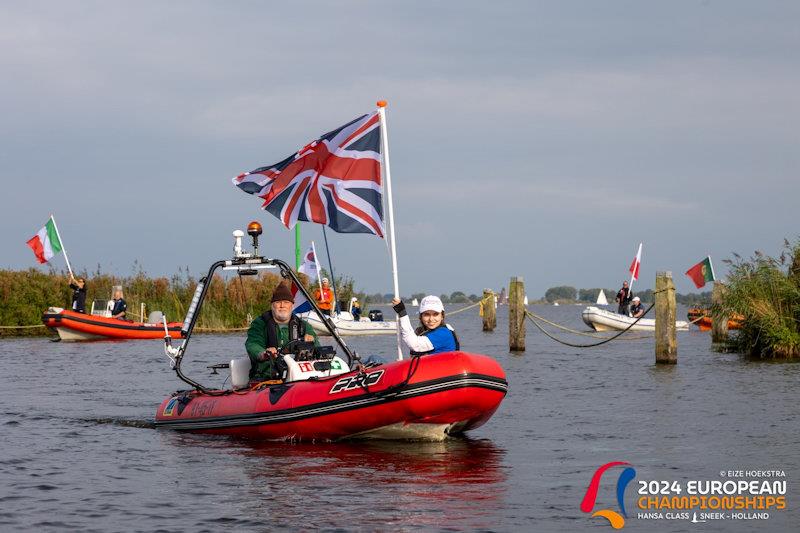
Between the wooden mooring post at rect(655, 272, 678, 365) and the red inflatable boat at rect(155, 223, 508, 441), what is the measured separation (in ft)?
38.7

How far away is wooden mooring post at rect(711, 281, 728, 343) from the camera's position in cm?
2725

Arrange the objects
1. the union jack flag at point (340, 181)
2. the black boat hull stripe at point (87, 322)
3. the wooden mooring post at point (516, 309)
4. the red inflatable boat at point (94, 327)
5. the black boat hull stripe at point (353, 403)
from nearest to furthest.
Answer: the black boat hull stripe at point (353, 403) < the union jack flag at point (340, 181) < the wooden mooring post at point (516, 309) < the black boat hull stripe at point (87, 322) < the red inflatable boat at point (94, 327)

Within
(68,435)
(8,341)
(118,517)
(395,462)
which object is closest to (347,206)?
(395,462)

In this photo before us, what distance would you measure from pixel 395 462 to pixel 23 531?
446cm

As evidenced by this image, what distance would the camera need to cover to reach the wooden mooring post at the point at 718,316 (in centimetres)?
2725

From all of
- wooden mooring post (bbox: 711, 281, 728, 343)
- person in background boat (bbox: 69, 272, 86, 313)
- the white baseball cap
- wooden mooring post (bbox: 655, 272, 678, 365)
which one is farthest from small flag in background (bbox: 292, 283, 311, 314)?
person in background boat (bbox: 69, 272, 86, 313)

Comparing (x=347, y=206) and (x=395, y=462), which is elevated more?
(x=347, y=206)

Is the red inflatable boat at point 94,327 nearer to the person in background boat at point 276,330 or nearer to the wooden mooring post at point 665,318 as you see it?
the wooden mooring post at point 665,318

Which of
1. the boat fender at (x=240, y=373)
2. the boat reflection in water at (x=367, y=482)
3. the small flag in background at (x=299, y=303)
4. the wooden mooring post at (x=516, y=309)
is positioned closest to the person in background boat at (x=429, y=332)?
the boat reflection in water at (x=367, y=482)

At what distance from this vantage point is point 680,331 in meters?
45.1

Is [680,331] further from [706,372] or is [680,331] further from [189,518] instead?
[189,518]

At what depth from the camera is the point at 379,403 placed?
42.6 ft

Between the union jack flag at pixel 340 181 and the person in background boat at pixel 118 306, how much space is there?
84.9 ft

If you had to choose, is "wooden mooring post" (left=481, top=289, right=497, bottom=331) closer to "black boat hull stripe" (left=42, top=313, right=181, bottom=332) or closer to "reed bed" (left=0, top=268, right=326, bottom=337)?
"reed bed" (left=0, top=268, right=326, bottom=337)
